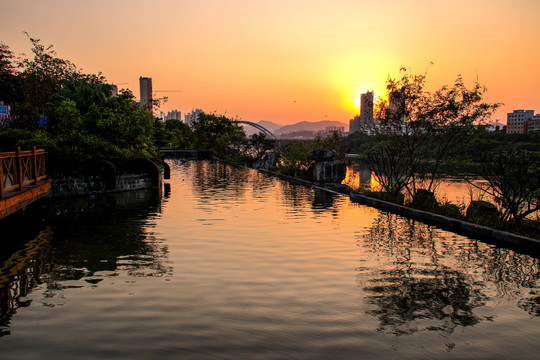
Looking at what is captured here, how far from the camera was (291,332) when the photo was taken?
208 inches

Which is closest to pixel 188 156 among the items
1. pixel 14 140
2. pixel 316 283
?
pixel 14 140

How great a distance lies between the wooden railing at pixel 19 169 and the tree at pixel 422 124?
1412cm

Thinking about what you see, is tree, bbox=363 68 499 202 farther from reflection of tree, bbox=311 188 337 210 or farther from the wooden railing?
the wooden railing

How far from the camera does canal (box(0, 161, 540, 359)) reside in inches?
196

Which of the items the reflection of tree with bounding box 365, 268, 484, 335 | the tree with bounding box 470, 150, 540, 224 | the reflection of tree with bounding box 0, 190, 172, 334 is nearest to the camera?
the reflection of tree with bounding box 365, 268, 484, 335

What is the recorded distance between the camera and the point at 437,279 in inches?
301

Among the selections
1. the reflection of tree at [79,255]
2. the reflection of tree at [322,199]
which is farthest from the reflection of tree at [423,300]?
the reflection of tree at [322,199]

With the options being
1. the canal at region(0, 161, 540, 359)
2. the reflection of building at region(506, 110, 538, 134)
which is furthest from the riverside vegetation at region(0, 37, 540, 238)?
the reflection of building at region(506, 110, 538, 134)

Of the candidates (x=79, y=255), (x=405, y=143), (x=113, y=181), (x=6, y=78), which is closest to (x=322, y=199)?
(x=405, y=143)

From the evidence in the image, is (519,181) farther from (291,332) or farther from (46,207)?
(46,207)

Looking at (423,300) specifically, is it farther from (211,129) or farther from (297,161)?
(211,129)

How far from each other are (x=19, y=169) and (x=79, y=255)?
486 centimetres

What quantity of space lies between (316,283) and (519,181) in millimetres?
7488

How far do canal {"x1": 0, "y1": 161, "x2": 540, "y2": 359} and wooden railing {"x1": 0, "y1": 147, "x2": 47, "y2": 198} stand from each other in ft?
4.76
